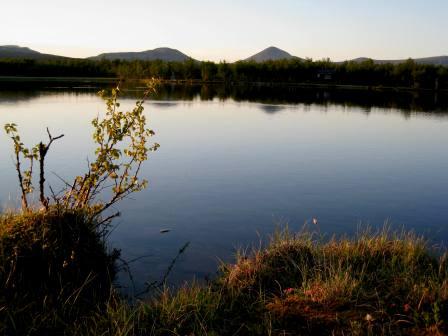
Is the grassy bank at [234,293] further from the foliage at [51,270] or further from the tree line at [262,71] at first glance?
the tree line at [262,71]

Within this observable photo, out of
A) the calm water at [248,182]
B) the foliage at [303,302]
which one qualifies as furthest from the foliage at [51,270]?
the calm water at [248,182]

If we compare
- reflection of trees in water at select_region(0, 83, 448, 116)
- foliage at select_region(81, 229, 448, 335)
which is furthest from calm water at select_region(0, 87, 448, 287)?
reflection of trees in water at select_region(0, 83, 448, 116)

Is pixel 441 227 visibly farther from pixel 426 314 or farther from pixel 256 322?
pixel 256 322

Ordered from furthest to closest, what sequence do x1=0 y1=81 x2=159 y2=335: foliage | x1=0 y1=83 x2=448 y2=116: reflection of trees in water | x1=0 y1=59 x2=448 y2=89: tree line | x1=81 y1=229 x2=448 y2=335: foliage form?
1. x1=0 y1=59 x2=448 y2=89: tree line
2. x1=0 y1=83 x2=448 y2=116: reflection of trees in water
3. x1=0 y1=81 x2=159 y2=335: foliage
4. x1=81 y1=229 x2=448 y2=335: foliage

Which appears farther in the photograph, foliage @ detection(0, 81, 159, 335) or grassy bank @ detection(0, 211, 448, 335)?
foliage @ detection(0, 81, 159, 335)

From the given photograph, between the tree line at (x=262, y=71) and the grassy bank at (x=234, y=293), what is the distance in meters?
136

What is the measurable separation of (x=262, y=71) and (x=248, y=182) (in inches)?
5981

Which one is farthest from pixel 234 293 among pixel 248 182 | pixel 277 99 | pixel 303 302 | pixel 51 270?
pixel 277 99

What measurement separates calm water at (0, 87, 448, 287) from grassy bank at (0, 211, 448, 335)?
156cm

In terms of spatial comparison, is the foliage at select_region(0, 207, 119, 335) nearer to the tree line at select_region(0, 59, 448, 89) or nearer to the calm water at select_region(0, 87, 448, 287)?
the calm water at select_region(0, 87, 448, 287)

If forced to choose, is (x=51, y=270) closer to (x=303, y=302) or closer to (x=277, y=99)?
(x=303, y=302)

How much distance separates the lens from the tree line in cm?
14262

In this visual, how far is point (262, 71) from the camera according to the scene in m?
166

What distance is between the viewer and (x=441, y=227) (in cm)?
1362
